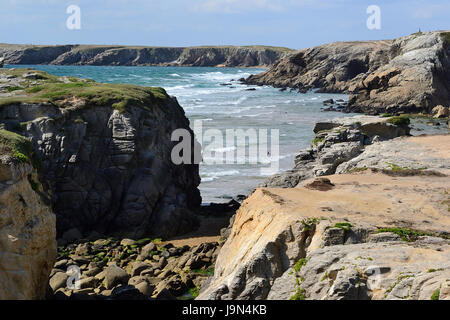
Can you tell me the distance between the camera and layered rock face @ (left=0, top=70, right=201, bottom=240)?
2789 cm

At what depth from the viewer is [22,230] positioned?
1415cm

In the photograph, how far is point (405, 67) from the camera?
77625 mm

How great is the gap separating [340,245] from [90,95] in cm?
2274

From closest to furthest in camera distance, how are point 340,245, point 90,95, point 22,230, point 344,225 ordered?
point 340,245 → point 344,225 → point 22,230 → point 90,95

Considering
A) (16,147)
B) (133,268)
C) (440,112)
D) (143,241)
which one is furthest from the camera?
(440,112)

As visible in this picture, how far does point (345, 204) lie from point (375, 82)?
67309mm

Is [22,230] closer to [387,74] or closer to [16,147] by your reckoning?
[16,147]

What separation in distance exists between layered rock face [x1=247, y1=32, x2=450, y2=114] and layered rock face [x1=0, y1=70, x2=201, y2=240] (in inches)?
1905

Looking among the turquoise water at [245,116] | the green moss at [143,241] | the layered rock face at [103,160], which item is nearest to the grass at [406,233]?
the green moss at [143,241]

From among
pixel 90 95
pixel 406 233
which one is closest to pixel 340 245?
pixel 406 233

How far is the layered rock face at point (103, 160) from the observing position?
27891mm
